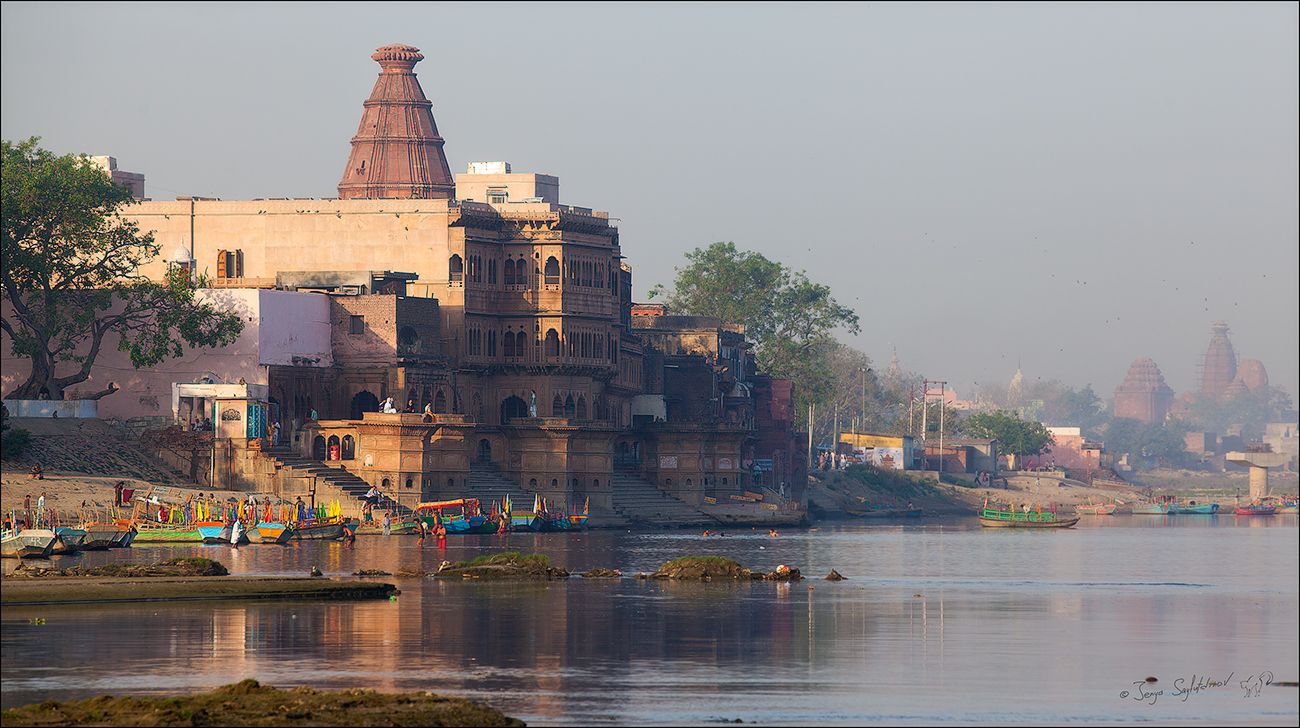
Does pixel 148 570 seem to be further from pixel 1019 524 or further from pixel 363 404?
pixel 1019 524

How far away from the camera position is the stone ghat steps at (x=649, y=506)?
424 ft

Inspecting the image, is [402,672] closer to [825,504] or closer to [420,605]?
[420,605]

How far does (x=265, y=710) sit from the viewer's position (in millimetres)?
33438

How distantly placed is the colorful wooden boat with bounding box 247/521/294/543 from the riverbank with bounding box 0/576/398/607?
113 feet

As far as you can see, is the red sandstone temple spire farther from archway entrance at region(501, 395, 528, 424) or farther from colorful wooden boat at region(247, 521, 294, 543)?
colorful wooden boat at region(247, 521, 294, 543)

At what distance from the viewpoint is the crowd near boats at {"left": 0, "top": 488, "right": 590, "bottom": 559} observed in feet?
259

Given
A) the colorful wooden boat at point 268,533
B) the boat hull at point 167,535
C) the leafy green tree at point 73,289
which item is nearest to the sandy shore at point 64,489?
the boat hull at point 167,535

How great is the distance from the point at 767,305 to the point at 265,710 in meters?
→ 151

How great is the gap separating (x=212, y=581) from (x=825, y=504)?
123453mm

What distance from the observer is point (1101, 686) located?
40.4 meters

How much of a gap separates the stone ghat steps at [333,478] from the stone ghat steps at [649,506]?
20525mm

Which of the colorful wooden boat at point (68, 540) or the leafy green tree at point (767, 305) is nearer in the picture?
the colorful wooden boat at point (68, 540)

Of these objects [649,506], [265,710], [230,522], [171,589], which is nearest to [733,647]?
[265,710]

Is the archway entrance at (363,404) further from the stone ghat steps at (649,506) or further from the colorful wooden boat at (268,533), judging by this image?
the colorful wooden boat at (268,533)
